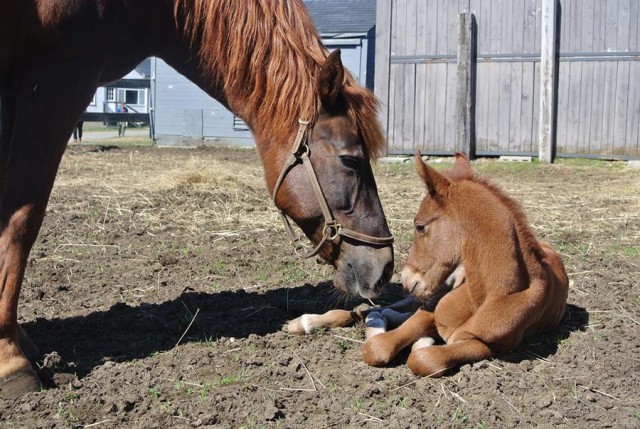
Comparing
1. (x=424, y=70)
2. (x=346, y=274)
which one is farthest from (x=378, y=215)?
(x=424, y=70)

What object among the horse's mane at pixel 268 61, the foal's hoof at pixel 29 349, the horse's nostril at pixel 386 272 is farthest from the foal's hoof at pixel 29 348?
the horse's nostril at pixel 386 272

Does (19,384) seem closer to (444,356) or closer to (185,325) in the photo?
(185,325)

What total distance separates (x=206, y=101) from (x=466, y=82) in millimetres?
11974

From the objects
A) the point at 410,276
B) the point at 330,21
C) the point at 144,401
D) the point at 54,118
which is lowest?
the point at 144,401

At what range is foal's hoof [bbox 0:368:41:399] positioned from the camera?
3.10 m

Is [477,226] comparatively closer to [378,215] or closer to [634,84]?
[378,215]

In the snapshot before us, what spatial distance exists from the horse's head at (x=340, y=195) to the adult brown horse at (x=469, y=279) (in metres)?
0.24

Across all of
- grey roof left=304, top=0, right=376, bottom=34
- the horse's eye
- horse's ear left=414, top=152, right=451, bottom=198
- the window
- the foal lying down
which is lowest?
the foal lying down

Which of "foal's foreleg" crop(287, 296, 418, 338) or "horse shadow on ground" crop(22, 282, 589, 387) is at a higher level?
"foal's foreleg" crop(287, 296, 418, 338)

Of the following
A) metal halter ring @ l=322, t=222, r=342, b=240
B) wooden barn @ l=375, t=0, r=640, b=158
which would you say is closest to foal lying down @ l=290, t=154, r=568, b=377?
metal halter ring @ l=322, t=222, r=342, b=240

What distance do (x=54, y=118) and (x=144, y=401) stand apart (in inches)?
52.7

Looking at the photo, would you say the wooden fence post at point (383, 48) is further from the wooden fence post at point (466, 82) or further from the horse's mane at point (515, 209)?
the horse's mane at point (515, 209)

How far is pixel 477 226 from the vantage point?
11.3 feet

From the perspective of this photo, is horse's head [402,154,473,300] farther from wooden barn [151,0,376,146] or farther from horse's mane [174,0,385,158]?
wooden barn [151,0,376,146]
